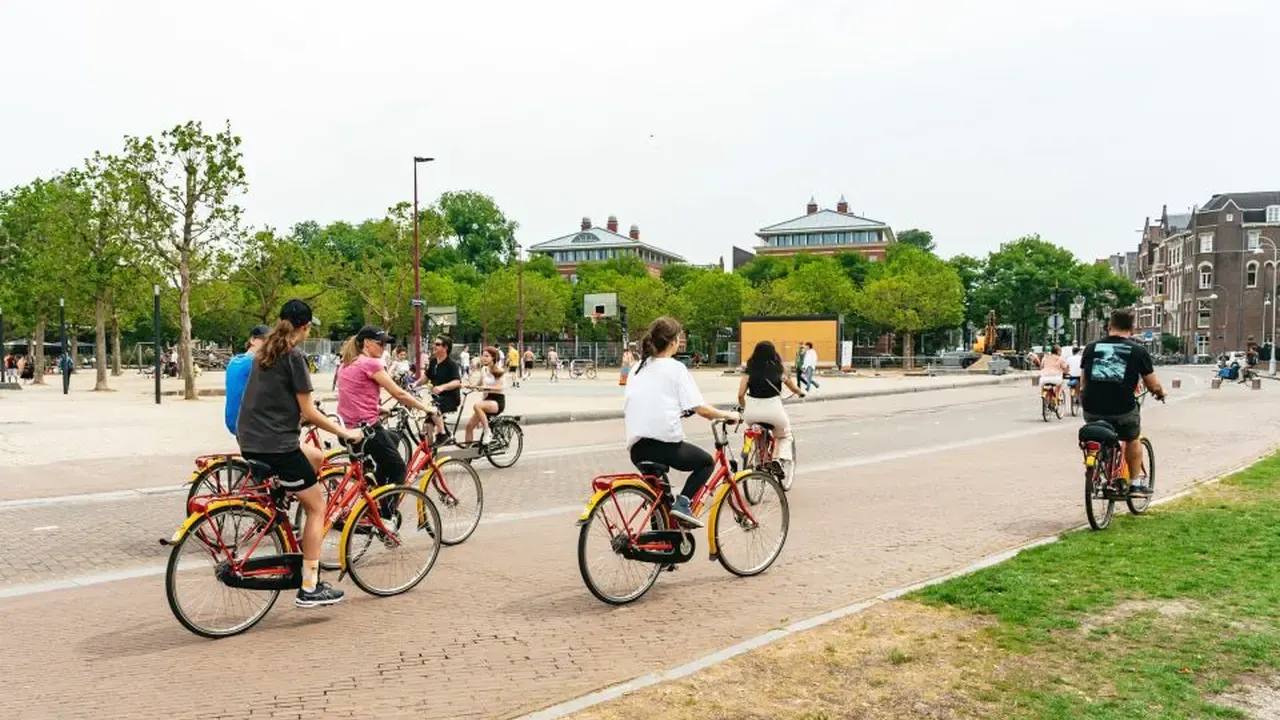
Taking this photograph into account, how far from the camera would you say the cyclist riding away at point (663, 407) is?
602 cm

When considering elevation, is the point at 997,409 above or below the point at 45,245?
below

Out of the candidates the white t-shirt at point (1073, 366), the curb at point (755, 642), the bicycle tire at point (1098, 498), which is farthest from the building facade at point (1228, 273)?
the curb at point (755, 642)

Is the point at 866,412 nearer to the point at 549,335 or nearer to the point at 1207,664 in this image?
the point at 1207,664

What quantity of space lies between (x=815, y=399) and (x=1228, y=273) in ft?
290

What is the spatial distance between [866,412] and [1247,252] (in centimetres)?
9279

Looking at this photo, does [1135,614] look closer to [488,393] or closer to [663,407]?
[663,407]

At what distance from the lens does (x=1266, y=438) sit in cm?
1620

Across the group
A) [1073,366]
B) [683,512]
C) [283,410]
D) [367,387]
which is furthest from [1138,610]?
[1073,366]

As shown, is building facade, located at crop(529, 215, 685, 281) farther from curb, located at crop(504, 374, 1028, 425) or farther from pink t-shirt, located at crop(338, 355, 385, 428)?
pink t-shirt, located at crop(338, 355, 385, 428)

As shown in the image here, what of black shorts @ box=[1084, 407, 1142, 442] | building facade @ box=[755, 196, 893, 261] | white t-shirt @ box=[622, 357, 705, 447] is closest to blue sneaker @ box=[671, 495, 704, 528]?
white t-shirt @ box=[622, 357, 705, 447]

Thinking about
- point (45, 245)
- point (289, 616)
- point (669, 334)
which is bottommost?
point (289, 616)

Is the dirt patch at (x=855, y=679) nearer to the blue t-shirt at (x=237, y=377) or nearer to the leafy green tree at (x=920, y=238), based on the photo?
the blue t-shirt at (x=237, y=377)

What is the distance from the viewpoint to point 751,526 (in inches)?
264

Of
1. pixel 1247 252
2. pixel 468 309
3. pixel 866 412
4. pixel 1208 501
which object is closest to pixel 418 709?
pixel 1208 501
